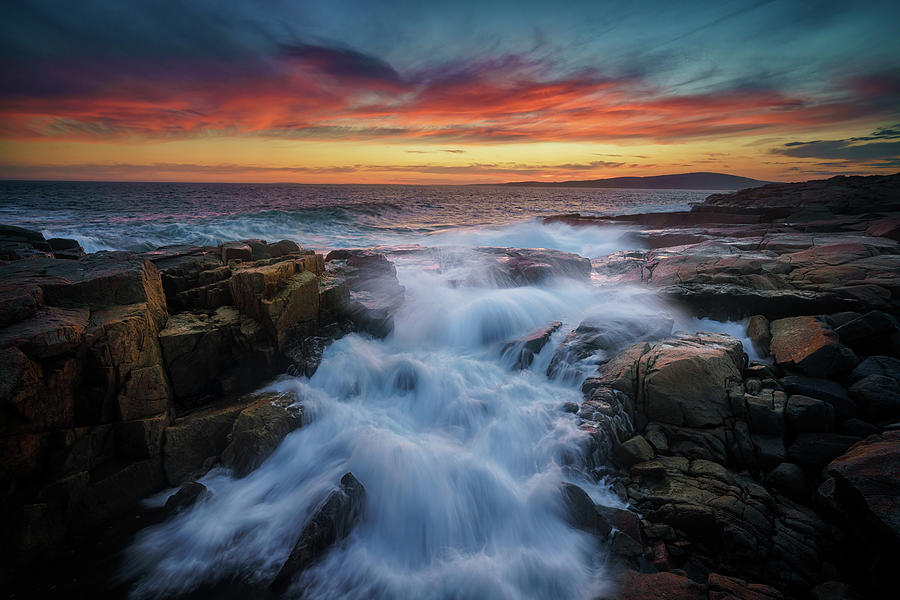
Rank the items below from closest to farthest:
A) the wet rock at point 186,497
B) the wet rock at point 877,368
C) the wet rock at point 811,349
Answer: the wet rock at point 186,497 < the wet rock at point 877,368 < the wet rock at point 811,349

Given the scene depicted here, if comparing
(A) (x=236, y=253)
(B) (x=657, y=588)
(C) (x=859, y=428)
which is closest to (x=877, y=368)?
(C) (x=859, y=428)

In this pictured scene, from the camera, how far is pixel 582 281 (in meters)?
11.9

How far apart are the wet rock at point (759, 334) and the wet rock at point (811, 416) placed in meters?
1.97

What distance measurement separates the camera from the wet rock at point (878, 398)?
4523mm

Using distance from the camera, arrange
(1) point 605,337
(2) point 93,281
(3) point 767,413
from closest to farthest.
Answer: (3) point 767,413, (2) point 93,281, (1) point 605,337

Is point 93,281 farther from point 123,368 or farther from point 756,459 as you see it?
point 756,459

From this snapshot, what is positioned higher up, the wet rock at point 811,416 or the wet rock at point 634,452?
the wet rock at point 811,416

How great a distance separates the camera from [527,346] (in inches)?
295

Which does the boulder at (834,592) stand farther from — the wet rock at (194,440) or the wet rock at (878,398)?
the wet rock at (194,440)

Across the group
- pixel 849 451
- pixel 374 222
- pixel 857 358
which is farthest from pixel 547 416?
pixel 374 222

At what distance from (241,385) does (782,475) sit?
310 inches

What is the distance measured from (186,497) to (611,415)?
5900mm

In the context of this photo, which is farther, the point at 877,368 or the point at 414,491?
the point at 877,368

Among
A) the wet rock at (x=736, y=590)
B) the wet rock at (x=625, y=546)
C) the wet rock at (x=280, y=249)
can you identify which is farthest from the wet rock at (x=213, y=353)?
the wet rock at (x=736, y=590)
